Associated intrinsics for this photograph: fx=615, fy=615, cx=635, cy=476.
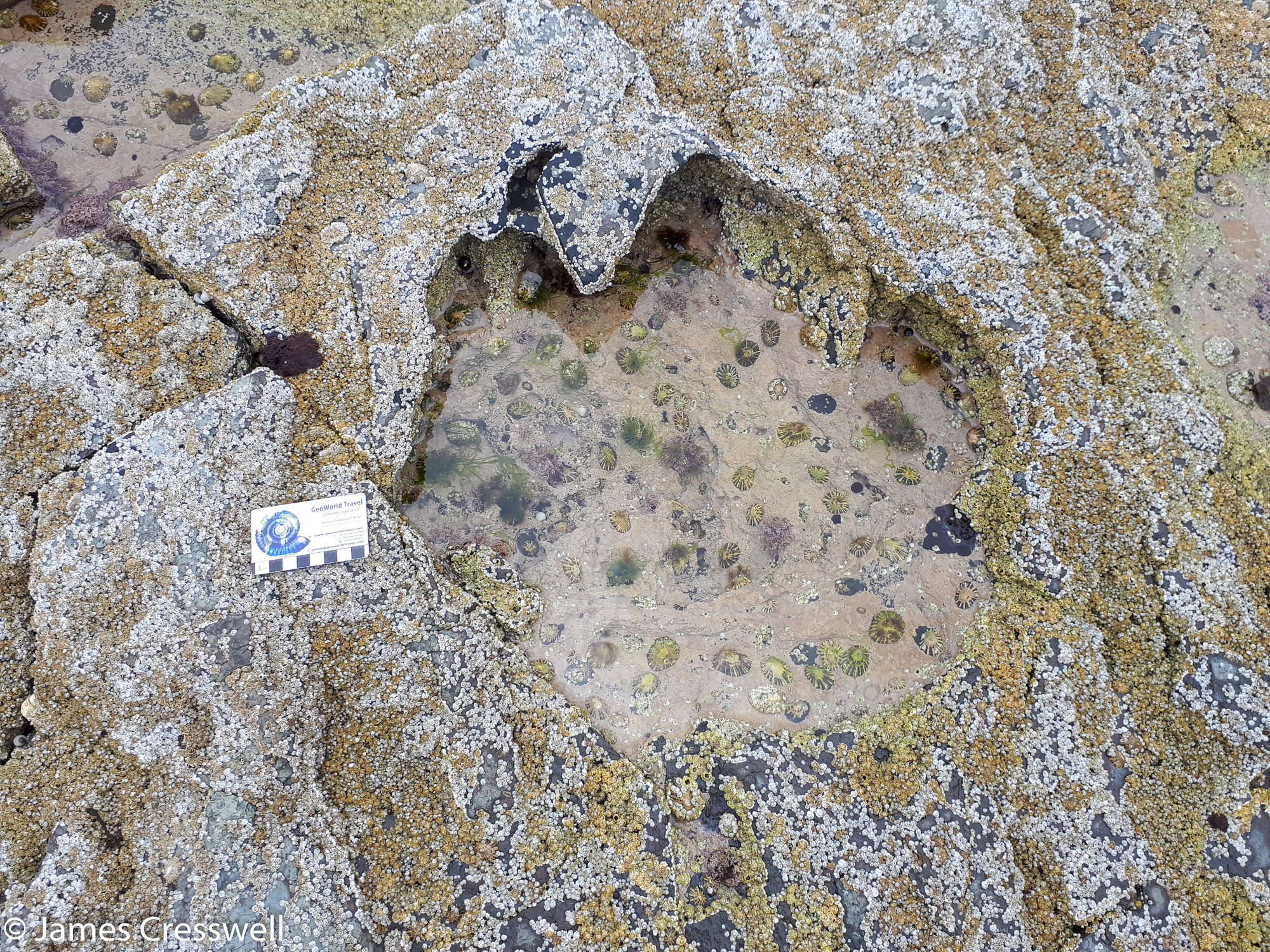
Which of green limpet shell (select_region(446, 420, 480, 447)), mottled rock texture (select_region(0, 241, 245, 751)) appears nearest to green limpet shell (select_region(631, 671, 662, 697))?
green limpet shell (select_region(446, 420, 480, 447))

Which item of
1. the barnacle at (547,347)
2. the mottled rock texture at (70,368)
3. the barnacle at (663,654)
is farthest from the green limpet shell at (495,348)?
the barnacle at (663,654)

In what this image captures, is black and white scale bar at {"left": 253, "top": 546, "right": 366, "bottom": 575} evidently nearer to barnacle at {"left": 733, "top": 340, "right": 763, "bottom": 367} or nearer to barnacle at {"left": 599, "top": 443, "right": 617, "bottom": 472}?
barnacle at {"left": 599, "top": 443, "right": 617, "bottom": 472}

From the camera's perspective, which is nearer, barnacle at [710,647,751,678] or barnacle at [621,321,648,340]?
barnacle at [710,647,751,678]

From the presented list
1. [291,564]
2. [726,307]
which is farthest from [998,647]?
[291,564]

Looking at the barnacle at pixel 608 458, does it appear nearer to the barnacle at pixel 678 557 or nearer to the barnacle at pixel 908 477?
the barnacle at pixel 678 557

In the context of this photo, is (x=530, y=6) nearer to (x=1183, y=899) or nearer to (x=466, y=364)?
(x=466, y=364)

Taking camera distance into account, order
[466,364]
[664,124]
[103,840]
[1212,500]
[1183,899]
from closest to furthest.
Answer: [103,840] → [1183,899] → [1212,500] → [664,124] → [466,364]
